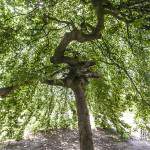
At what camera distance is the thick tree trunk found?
13633 millimetres

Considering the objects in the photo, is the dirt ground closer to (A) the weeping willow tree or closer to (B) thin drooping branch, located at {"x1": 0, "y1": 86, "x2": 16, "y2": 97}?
(A) the weeping willow tree

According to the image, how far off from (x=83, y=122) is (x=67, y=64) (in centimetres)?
216

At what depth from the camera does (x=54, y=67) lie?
13469 millimetres

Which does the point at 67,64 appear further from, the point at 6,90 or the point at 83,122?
the point at 6,90

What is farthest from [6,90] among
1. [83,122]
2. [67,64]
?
[83,122]

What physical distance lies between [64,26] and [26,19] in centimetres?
178

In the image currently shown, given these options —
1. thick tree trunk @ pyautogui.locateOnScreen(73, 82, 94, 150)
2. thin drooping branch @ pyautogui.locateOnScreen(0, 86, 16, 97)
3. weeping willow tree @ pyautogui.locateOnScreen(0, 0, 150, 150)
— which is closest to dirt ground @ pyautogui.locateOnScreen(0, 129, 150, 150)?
weeping willow tree @ pyautogui.locateOnScreen(0, 0, 150, 150)

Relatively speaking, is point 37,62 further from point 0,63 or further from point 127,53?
point 127,53

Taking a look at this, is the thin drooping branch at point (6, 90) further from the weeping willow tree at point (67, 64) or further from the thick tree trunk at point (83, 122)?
the thick tree trunk at point (83, 122)

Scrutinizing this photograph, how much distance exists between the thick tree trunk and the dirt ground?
268 centimetres

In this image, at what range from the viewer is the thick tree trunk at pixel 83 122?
1363 cm

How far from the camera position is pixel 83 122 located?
13.9 m

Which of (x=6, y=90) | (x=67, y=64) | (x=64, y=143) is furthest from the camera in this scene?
(x=64, y=143)

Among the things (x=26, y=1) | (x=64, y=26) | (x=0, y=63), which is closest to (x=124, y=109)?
(x=64, y=26)
